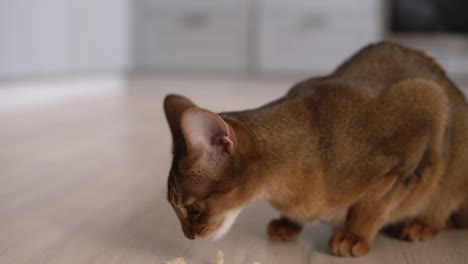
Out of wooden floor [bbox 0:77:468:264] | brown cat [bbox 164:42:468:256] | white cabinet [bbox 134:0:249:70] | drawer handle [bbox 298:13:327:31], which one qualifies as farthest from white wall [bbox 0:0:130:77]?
brown cat [bbox 164:42:468:256]

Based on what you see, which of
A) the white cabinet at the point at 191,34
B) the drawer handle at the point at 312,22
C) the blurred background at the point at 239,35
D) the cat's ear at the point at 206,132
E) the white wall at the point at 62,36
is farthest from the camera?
the white cabinet at the point at 191,34

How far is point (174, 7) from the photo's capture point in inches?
204

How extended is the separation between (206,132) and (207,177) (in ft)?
0.25

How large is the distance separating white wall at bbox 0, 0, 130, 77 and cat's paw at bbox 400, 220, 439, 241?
108 inches

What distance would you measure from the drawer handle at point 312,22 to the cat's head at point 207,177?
3.97 m

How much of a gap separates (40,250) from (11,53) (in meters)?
2.60

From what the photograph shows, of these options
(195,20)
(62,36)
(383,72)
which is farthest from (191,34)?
(383,72)

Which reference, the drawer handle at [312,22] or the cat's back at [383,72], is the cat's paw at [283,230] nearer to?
the cat's back at [383,72]

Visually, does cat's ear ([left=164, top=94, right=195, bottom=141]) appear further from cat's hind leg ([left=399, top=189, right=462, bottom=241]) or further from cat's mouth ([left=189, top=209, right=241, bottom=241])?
cat's hind leg ([left=399, top=189, right=462, bottom=241])

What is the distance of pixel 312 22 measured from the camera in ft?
16.0

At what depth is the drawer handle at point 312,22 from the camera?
4852mm

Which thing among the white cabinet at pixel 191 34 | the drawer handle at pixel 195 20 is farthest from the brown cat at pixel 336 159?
the drawer handle at pixel 195 20

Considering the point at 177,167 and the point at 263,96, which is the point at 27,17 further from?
the point at 177,167

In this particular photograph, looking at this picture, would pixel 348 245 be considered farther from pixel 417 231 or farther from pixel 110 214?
pixel 110 214
